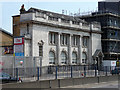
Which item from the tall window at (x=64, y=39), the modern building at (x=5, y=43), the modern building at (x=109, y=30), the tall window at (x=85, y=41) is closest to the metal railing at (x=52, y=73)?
the modern building at (x=5, y=43)

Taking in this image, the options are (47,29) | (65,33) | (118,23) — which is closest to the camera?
(47,29)

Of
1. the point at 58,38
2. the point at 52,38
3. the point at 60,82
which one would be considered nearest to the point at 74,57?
the point at 58,38

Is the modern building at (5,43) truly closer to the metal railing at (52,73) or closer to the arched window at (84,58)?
the arched window at (84,58)

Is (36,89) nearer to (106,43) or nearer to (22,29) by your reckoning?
(22,29)

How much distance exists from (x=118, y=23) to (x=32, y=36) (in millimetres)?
31741

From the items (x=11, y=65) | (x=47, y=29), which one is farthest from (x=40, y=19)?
(x=11, y=65)

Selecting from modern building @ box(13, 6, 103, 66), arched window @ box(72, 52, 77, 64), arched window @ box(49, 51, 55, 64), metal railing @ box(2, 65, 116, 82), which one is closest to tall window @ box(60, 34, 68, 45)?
modern building @ box(13, 6, 103, 66)

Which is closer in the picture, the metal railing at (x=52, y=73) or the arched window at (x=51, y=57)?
the metal railing at (x=52, y=73)

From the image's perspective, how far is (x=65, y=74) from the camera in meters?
25.1

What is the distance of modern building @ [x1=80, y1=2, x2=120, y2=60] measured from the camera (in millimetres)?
63000

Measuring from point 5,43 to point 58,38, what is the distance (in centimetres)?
1059

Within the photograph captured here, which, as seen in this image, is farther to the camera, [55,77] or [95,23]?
[95,23]

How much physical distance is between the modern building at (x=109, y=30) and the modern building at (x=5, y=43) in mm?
23030

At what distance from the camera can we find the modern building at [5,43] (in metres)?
42.6
